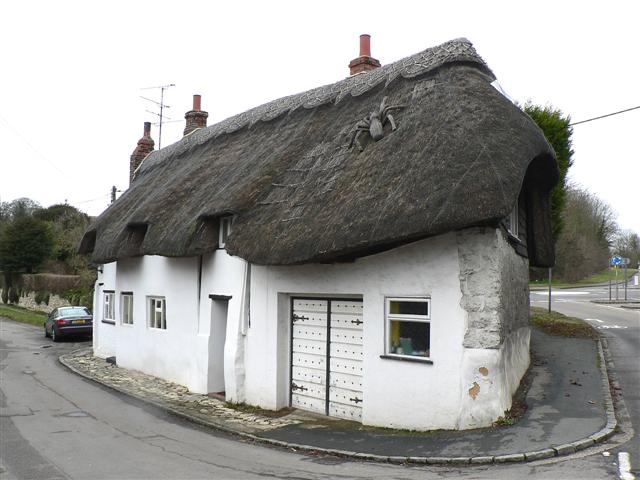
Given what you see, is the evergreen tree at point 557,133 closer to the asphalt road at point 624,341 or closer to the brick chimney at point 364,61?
the asphalt road at point 624,341

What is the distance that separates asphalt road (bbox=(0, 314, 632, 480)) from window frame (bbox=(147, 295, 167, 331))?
2.97 meters

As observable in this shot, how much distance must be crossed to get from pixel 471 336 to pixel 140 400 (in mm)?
7928

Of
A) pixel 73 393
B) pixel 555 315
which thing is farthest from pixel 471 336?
pixel 555 315

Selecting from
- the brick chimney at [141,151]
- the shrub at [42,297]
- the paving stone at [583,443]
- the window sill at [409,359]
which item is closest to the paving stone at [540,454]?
the paving stone at [583,443]

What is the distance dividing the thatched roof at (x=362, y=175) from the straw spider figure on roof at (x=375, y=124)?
10 centimetres

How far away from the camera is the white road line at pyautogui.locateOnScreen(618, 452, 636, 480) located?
248 inches

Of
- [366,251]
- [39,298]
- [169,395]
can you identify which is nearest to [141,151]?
[169,395]

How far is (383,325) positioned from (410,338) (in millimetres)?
499

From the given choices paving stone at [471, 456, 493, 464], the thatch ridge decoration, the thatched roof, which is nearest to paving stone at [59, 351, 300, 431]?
the thatched roof

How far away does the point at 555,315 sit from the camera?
22094 millimetres

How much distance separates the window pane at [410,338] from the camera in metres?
8.98

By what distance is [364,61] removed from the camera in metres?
16.0

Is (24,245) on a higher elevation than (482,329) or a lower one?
higher

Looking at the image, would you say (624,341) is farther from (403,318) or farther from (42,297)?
(42,297)
